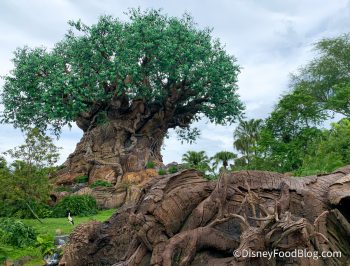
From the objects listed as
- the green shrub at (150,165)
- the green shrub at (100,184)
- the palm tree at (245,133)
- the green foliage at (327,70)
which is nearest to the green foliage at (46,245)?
the green shrub at (100,184)

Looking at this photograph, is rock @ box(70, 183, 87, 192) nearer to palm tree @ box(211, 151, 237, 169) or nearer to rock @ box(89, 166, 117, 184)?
rock @ box(89, 166, 117, 184)

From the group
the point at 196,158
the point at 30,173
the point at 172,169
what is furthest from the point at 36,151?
the point at 196,158

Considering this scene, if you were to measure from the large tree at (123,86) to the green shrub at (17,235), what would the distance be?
12255mm

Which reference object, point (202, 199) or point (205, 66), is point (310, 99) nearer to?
point (205, 66)

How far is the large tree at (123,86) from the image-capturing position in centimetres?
2406

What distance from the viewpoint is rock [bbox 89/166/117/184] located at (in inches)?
949

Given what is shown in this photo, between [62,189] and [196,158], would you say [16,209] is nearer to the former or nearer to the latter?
[62,189]

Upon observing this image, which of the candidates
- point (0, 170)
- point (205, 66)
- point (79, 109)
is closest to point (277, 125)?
point (205, 66)

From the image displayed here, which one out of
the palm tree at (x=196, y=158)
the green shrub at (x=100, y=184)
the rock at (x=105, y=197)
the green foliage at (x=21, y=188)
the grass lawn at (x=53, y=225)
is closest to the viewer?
the grass lawn at (x=53, y=225)

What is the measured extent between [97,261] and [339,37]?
28180mm

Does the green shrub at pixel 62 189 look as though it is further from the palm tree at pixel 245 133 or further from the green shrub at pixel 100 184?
the palm tree at pixel 245 133

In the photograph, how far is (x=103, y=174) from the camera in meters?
24.2

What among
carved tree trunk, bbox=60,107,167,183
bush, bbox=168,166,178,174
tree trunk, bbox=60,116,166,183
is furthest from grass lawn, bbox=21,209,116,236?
carved tree trunk, bbox=60,107,167,183

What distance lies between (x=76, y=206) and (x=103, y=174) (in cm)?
559
